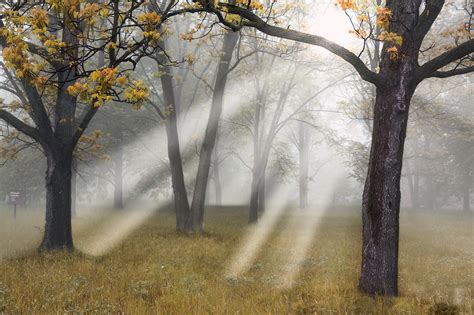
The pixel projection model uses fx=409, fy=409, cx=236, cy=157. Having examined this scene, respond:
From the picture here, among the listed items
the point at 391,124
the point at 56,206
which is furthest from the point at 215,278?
the point at 56,206

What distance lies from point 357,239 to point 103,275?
1149 centimetres

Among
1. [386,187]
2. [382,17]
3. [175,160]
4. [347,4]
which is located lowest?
[386,187]

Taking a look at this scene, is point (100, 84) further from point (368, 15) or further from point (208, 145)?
point (208, 145)

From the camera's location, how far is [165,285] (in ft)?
24.7

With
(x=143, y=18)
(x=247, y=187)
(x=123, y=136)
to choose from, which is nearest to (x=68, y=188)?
(x=143, y=18)

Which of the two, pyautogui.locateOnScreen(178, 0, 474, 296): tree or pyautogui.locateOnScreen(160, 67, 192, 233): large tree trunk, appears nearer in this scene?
pyautogui.locateOnScreen(178, 0, 474, 296): tree

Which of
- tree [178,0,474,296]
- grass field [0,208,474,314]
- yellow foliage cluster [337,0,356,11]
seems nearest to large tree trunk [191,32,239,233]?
grass field [0,208,474,314]

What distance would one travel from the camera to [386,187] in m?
6.86

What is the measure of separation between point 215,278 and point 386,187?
13.0 feet

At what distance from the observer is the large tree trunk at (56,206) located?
37.1ft

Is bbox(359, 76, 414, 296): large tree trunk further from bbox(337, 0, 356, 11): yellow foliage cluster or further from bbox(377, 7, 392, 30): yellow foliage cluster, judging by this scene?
bbox(337, 0, 356, 11): yellow foliage cluster

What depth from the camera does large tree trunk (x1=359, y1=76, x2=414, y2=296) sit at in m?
6.85

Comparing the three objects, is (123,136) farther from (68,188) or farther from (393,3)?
(393,3)

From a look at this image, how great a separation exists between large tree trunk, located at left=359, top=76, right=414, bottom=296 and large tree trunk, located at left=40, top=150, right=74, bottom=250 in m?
8.34
